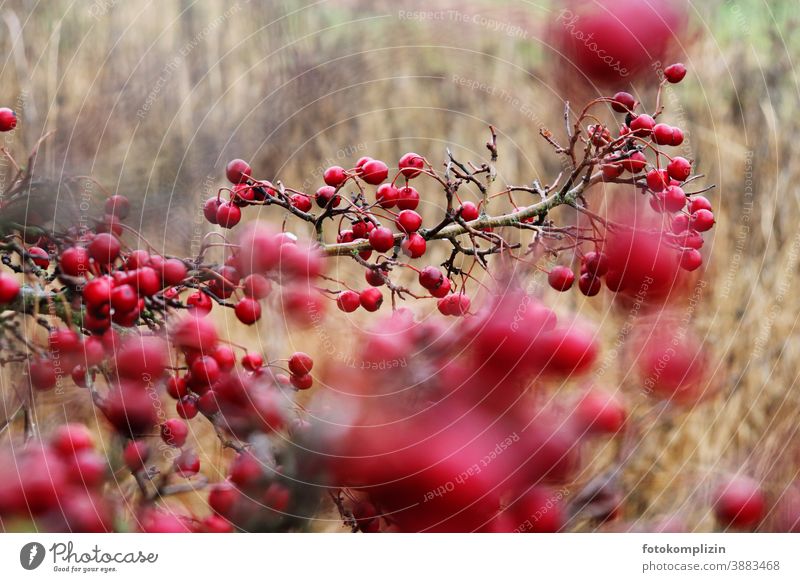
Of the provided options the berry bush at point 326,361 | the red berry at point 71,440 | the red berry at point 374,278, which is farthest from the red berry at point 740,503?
the red berry at point 71,440

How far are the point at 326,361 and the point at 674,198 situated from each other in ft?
0.82

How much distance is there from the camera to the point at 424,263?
717 mm

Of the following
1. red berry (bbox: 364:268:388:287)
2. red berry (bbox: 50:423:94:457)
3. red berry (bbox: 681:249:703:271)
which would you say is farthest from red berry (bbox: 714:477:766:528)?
red berry (bbox: 50:423:94:457)

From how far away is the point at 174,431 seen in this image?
48 cm

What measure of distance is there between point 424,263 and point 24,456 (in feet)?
1.25

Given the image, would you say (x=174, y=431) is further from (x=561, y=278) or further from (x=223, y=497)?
(x=561, y=278)

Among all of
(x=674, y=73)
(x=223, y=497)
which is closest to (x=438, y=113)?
(x=674, y=73)

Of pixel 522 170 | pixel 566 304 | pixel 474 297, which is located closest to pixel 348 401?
pixel 474 297

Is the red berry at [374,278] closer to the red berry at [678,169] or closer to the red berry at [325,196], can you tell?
the red berry at [325,196]

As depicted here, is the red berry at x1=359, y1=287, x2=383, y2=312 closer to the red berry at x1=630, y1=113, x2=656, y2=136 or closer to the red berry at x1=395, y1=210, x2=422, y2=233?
the red berry at x1=395, y1=210, x2=422, y2=233

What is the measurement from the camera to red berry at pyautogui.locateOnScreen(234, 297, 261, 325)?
40cm

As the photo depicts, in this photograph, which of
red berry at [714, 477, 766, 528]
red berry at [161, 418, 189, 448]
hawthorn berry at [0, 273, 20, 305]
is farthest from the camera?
red berry at [714, 477, 766, 528]

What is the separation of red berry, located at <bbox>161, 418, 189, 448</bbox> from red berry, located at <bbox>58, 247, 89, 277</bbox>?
133 mm
